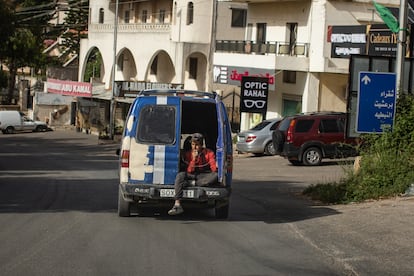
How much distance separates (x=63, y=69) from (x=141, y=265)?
222ft

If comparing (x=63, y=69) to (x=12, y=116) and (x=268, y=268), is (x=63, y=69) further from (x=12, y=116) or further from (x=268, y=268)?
(x=268, y=268)

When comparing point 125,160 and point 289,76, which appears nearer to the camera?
point 125,160

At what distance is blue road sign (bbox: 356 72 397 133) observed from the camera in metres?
17.1

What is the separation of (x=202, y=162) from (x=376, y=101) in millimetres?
5379

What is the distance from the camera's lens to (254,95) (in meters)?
37.1

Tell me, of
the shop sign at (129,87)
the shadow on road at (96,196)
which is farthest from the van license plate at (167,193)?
the shop sign at (129,87)

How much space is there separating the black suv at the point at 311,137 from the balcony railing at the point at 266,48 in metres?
10.2

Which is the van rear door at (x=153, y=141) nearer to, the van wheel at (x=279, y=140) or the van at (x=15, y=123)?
the van wheel at (x=279, y=140)

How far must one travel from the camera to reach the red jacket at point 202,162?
13.4m

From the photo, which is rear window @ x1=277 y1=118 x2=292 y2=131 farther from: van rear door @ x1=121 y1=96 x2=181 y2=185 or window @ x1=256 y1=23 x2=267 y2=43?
van rear door @ x1=121 y1=96 x2=181 y2=185

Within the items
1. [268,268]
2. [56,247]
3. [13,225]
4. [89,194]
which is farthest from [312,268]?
[89,194]

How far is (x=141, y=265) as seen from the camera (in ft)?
30.5

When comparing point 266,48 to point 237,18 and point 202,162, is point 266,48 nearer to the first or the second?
point 237,18

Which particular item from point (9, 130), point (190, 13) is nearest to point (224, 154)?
point (190, 13)
